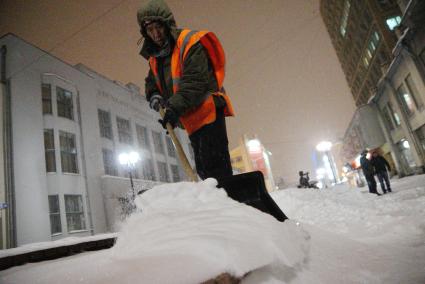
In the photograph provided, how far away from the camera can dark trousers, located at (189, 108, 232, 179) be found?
2.84m

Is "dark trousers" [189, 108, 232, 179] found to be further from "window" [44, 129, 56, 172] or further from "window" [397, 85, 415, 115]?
"window" [397, 85, 415, 115]

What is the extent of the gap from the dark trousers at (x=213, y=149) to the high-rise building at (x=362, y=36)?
25.4 m

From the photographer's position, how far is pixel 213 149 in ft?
9.36

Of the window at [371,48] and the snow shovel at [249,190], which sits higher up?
the window at [371,48]

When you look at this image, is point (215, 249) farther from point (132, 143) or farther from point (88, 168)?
point (132, 143)

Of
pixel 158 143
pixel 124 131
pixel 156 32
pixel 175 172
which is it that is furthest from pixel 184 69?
pixel 175 172

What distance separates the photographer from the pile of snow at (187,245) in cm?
121

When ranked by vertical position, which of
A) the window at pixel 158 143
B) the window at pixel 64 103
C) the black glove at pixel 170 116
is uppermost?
the window at pixel 64 103

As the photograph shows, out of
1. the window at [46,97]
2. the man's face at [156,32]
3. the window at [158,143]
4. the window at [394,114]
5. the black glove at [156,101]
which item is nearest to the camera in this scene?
the man's face at [156,32]

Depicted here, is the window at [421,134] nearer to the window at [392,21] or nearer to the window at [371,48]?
the window at [392,21]

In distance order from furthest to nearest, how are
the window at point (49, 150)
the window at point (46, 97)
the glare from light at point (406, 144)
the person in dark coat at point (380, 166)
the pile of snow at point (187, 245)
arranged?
the glare from light at point (406, 144)
the window at point (46, 97)
the window at point (49, 150)
the person in dark coat at point (380, 166)
the pile of snow at point (187, 245)

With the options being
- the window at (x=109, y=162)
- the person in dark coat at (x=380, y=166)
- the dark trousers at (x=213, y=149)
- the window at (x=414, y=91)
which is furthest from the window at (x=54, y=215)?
the window at (x=414, y=91)

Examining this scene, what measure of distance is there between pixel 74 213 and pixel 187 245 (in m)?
16.6

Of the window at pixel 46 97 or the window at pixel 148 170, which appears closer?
the window at pixel 46 97
